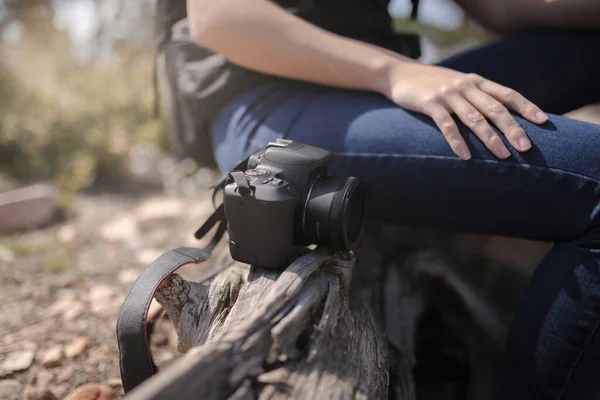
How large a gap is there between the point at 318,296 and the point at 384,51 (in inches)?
26.6

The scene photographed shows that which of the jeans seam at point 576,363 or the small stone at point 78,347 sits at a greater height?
the jeans seam at point 576,363

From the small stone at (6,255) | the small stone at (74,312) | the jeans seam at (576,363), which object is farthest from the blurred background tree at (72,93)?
the jeans seam at (576,363)

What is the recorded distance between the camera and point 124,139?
12.3 feet

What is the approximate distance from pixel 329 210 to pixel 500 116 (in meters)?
0.45

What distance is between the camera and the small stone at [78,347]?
4.70 feet

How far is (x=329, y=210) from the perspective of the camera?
0.96 metres

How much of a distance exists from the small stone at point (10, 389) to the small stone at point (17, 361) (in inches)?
1.8

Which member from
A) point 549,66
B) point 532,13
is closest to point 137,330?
point 549,66

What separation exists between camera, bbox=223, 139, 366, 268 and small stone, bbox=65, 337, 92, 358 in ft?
2.56

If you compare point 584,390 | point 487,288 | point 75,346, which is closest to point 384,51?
point 584,390

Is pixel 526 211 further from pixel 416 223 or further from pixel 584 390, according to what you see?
pixel 584 390

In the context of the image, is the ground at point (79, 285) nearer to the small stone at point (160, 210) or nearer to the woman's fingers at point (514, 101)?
the small stone at point (160, 210)

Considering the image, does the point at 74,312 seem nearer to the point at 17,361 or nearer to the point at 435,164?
the point at 17,361

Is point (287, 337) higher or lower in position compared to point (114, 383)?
higher
